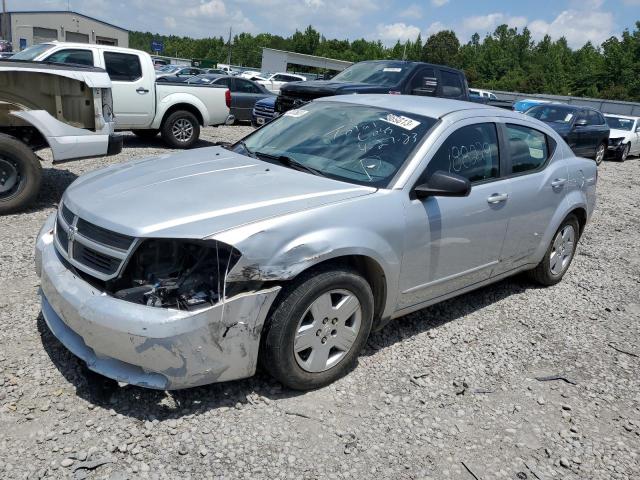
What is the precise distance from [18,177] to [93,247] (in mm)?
3855

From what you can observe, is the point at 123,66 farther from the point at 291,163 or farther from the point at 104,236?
the point at 104,236

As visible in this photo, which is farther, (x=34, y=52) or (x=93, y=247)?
(x=34, y=52)

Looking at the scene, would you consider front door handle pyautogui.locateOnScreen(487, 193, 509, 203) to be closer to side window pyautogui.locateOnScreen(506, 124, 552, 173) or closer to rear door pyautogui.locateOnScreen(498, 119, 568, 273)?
rear door pyautogui.locateOnScreen(498, 119, 568, 273)

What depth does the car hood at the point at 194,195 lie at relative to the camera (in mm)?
2746

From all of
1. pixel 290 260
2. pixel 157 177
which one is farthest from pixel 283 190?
pixel 157 177

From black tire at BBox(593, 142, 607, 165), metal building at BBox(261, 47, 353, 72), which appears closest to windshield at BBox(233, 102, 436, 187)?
black tire at BBox(593, 142, 607, 165)

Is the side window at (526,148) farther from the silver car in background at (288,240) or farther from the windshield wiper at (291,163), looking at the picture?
the windshield wiper at (291,163)

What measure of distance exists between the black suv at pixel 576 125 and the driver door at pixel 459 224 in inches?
387

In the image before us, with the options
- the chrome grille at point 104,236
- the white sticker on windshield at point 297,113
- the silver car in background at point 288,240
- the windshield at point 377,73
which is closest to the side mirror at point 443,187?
the silver car in background at point 288,240

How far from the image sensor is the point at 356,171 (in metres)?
3.51

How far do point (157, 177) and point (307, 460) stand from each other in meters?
1.91

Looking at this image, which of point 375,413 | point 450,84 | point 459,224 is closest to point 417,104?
point 459,224

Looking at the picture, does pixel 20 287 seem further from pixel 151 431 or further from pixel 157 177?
pixel 151 431

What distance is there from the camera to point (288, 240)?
2.81 m
